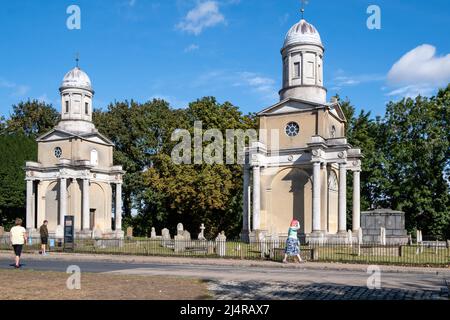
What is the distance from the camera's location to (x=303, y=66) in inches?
1655

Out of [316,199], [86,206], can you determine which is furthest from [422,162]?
[86,206]

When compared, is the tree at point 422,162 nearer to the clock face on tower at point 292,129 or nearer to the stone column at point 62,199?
the clock face on tower at point 292,129

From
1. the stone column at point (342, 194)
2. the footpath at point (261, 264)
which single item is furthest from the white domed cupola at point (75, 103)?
the footpath at point (261, 264)

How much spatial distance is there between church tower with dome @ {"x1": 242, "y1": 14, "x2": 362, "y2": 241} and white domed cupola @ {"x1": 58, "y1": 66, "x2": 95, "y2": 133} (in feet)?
66.5

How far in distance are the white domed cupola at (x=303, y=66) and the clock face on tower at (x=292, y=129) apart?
263 centimetres

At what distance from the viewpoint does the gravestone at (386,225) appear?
38.1 metres

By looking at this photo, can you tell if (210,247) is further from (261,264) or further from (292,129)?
(292,129)

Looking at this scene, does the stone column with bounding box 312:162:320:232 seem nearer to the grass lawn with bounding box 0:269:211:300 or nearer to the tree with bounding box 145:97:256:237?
the tree with bounding box 145:97:256:237

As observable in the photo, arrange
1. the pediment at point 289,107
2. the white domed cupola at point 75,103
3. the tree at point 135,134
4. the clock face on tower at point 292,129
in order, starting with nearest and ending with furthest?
the pediment at point 289,107 → the clock face on tower at point 292,129 → the white domed cupola at point 75,103 → the tree at point 135,134

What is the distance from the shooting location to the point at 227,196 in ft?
163

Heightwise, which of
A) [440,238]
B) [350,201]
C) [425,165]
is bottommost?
[440,238]
